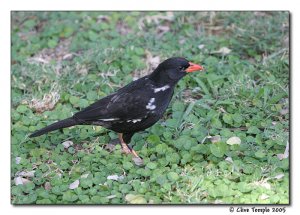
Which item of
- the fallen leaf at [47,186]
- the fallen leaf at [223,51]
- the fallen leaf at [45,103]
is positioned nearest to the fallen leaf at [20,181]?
the fallen leaf at [47,186]

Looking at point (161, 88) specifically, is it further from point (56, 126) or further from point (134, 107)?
point (56, 126)

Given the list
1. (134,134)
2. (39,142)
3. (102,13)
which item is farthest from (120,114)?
(102,13)

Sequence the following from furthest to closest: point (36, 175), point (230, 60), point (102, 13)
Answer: point (102, 13) < point (230, 60) < point (36, 175)

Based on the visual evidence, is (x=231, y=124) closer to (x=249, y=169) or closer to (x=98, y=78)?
Result: (x=249, y=169)

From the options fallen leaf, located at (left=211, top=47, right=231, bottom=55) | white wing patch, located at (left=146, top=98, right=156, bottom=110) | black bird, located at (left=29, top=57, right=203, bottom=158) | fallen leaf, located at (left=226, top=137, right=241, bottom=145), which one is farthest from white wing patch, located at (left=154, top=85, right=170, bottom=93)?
fallen leaf, located at (left=211, top=47, right=231, bottom=55)

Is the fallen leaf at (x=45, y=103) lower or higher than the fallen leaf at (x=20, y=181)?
higher

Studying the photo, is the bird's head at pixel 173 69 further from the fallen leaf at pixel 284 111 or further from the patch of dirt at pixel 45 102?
the patch of dirt at pixel 45 102

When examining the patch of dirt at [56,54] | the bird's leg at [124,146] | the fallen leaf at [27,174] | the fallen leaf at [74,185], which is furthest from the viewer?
the patch of dirt at [56,54]

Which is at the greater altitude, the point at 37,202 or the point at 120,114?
the point at 120,114
